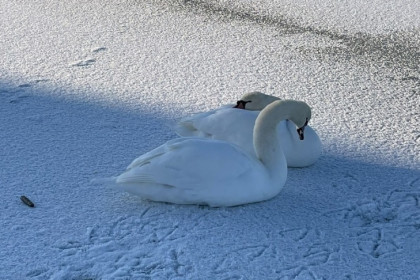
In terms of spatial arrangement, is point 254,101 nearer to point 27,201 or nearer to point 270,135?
point 270,135

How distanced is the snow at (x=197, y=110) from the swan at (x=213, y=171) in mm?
55

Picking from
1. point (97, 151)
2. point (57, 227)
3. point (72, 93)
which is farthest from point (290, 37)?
point (57, 227)

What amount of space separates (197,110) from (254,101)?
40 centimetres

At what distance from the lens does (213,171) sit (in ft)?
7.98

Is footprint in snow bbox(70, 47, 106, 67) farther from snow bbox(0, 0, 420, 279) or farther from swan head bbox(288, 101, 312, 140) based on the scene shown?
swan head bbox(288, 101, 312, 140)

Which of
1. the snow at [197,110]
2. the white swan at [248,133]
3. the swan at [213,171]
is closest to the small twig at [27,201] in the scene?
the snow at [197,110]

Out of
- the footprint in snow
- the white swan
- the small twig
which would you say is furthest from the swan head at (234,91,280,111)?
the footprint in snow

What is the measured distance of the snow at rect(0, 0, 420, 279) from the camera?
7.41 ft

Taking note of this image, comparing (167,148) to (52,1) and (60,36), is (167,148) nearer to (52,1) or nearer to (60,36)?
(60,36)

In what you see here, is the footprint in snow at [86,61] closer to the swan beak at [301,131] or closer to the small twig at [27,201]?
the small twig at [27,201]

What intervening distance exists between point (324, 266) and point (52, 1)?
9.43 ft

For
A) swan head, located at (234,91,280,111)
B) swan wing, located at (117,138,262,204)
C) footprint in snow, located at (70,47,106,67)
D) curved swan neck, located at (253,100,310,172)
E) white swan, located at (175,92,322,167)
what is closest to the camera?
swan wing, located at (117,138,262,204)

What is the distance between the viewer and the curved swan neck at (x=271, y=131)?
254 centimetres

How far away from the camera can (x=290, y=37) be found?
412cm
